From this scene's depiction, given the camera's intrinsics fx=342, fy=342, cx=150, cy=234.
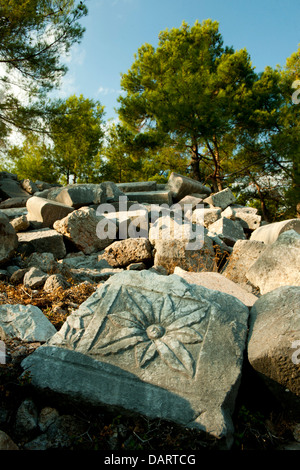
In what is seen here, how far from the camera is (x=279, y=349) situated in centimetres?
204

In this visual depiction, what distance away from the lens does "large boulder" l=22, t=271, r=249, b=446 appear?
6.18 ft

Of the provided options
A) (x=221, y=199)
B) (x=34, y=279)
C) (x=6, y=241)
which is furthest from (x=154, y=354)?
(x=221, y=199)

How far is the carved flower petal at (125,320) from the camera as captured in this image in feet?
7.38

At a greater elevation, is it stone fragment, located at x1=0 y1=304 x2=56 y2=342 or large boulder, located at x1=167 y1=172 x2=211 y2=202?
large boulder, located at x1=167 y1=172 x2=211 y2=202

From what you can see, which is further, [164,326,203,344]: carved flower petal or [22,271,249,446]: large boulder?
[164,326,203,344]: carved flower petal

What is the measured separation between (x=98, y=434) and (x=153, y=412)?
32cm

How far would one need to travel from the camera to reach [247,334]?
2.31 m

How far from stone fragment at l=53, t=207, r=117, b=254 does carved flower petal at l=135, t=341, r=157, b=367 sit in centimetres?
343

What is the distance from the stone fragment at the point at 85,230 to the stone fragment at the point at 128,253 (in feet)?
1.77

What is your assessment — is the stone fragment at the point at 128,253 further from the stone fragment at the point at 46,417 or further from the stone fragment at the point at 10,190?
the stone fragment at the point at 10,190

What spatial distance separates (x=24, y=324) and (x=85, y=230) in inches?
116

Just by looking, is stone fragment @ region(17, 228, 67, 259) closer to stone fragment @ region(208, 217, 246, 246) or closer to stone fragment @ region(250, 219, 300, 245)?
stone fragment @ region(208, 217, 246, 246)

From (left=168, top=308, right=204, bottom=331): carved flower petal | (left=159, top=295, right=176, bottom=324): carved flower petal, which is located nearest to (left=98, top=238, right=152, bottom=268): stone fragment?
(left=159, top=295, right=176, bottom=324): carved flower petal
